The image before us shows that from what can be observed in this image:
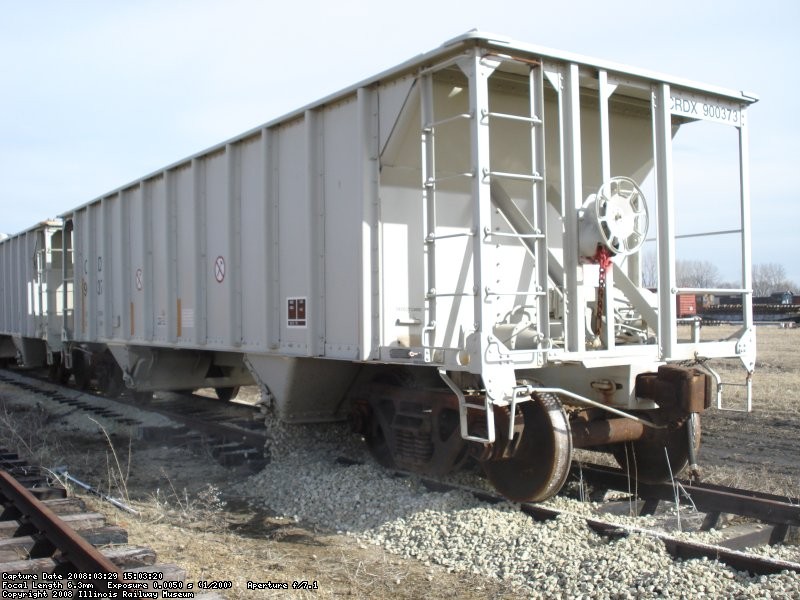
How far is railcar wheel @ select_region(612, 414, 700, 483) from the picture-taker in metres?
6.84

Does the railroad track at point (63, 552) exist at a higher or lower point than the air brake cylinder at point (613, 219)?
lower

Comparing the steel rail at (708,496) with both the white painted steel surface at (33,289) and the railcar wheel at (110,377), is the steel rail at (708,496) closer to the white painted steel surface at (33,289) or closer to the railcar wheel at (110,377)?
the railcar wheel at (110,377)

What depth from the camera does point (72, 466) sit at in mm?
8625

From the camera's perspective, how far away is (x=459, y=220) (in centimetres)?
721

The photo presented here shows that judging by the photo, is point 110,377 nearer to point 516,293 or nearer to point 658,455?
point 658,455

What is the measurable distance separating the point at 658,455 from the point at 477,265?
9.26ft

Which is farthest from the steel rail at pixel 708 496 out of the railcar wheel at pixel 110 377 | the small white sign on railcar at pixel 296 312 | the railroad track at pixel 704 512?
the railcar wheel at pixel 110 377

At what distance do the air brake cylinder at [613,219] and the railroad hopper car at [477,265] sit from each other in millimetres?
19

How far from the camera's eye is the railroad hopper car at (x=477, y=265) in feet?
19.4

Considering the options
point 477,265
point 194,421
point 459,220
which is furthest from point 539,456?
point 194,421

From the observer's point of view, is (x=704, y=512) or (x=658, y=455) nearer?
(x=704, y=512)

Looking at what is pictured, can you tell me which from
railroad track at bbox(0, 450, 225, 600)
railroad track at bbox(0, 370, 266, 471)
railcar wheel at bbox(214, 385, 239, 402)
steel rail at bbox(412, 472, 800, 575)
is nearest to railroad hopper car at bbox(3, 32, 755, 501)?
steel rail at bbox(412, 472, 800, 575)

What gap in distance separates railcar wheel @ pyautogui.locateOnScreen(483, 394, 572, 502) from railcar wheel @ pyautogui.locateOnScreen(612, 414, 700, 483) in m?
1.28

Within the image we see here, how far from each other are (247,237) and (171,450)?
3144 mm
